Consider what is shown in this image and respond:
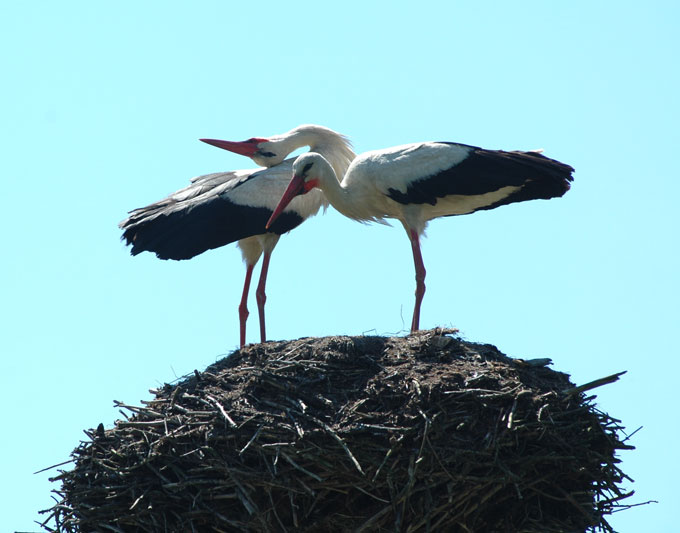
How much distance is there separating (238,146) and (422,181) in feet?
9.12

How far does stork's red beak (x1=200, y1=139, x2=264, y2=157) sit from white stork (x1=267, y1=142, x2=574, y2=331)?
1909 mm

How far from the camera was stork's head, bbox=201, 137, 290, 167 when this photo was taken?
11.7 metres

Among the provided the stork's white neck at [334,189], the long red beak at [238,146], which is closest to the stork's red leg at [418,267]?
the stork's white neck at [334,189]

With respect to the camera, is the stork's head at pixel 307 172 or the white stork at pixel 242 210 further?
the white stork at pixel 242 210

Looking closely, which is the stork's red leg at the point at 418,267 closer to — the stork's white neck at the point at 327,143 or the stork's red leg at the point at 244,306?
the stork's white neck at the point at 327,143

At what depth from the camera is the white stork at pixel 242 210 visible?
10.5 meters

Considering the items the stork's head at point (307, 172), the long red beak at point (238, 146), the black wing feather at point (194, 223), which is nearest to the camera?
the stork's head at point (307, 172)

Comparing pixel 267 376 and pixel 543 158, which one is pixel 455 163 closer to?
pixel 543 158

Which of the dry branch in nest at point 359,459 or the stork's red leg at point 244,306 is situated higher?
the stork's red leg at point 244,306

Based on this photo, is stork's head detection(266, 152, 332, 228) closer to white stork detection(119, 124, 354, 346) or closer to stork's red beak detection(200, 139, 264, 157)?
white stork detection(119, 124, 354, 346)

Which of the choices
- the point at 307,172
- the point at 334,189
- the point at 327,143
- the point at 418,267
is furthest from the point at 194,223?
the point at 418,267

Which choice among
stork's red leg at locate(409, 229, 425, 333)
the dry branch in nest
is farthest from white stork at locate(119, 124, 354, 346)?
the dry branch in nest

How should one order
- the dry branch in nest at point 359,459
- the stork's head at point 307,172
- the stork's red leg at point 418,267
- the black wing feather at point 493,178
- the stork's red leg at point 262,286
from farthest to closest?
the stork's red leg at point 262,286
the stork's red leg at point 418,267
the stork's head at point 307,172
the black wing feather at point 493,178
the dry branch in nest at point 359,459

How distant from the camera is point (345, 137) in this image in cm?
1157
